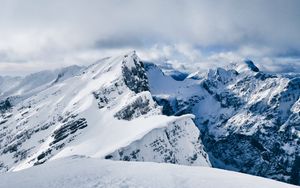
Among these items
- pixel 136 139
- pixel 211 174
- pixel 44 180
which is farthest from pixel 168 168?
pixel 136 139

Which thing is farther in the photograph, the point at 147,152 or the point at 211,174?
the point at 147,152

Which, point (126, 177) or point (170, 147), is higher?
point (126, 177)

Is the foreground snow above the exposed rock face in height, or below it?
above

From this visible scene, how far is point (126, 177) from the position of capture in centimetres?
4106

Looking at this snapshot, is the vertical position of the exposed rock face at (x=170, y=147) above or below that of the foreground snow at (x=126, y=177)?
below

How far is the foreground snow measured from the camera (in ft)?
130

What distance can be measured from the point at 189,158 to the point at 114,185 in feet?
472

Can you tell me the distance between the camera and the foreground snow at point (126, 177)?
39.5 m

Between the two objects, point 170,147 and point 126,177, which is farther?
point 170,147

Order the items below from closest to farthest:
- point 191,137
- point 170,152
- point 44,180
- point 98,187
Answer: point 98,187, point 44,180, point 170,152, point 191,137

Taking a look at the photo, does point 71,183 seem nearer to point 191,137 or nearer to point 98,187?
point 98,187

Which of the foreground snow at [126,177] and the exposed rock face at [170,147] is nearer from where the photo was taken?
the foreground snow at [126,177]

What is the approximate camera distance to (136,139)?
6334 inches

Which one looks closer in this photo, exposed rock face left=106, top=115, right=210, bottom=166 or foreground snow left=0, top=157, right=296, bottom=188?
foreground snow left=0, top=157, right=296, bottom=188
